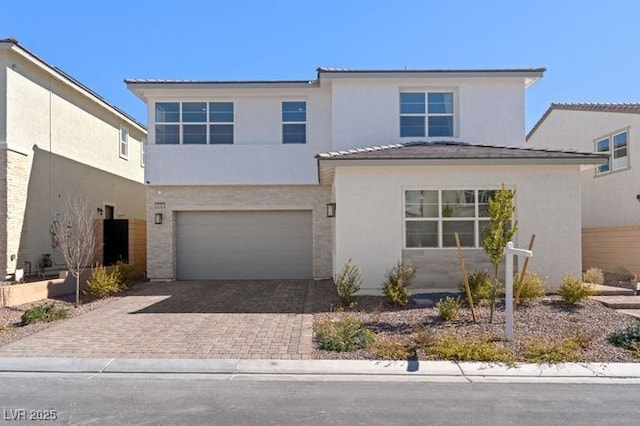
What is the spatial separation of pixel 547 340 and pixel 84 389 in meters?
7.17

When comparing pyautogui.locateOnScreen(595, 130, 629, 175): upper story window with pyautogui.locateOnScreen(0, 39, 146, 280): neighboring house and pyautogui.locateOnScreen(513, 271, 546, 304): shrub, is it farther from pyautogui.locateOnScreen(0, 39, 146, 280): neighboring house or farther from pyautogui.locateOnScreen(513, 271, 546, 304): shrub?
pyautogui.locateOnScreen(0, 39, 146, 280): neighboring house

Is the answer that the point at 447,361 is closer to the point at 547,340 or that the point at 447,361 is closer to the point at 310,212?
the point at 547,340

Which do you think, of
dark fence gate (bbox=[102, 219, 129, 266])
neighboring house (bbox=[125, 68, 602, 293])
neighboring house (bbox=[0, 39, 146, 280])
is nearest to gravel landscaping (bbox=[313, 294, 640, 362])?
neighboring house (bbox=[125, 68, 602, 293])

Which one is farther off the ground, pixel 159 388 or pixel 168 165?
pixel 168 165

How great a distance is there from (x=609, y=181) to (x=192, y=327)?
15.9 meters

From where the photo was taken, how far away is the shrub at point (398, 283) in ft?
33.2

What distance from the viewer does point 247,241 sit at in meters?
15.4

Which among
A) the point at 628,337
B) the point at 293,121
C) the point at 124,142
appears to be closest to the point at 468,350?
the point at 628,337

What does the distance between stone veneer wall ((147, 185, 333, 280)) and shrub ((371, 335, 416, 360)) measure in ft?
23.7

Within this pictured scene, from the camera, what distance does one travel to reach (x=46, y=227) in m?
15.2

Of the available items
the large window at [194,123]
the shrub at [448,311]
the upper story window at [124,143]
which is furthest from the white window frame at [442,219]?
the upper story window at [124,143]

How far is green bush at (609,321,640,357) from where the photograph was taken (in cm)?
739

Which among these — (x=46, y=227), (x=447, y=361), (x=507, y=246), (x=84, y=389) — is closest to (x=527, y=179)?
(x=507, y=246)

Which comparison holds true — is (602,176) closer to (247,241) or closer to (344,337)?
(247,241)
